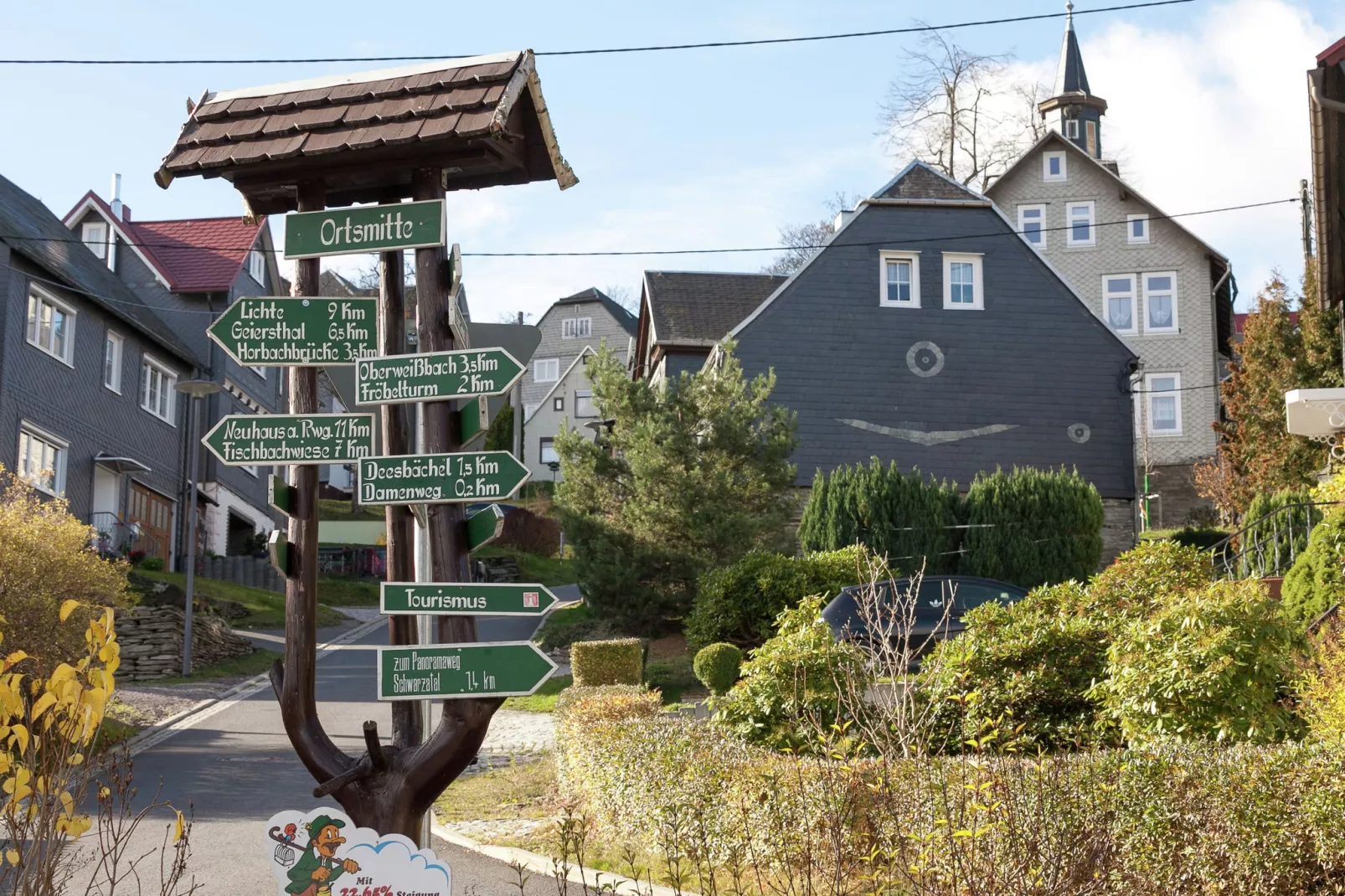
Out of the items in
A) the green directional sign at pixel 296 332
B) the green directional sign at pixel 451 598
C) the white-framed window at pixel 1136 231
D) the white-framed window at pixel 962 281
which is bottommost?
the green directional sign at pixel 451 598

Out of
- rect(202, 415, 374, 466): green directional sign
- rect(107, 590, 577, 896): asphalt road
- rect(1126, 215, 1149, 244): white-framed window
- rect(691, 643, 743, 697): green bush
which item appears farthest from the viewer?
rect(1126, 215, 1149, 244): white-framed window

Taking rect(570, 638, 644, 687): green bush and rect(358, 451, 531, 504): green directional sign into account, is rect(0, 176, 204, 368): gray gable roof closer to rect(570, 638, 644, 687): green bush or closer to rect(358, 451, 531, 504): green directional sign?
rect(570, 638, 644, 687): green bush

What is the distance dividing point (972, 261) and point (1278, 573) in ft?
57.0

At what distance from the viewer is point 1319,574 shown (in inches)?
531

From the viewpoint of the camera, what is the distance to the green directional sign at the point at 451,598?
20.5 ft

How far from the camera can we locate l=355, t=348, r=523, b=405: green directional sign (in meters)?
6.35

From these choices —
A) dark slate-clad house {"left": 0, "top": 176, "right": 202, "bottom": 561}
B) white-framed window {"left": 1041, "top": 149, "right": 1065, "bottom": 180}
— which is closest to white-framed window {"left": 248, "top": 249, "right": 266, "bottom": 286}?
Answer: dark slate-clad house {"left": 0, "top": 176, "right": 202, "bottom": 561}

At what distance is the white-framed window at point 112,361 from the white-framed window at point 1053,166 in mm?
30088

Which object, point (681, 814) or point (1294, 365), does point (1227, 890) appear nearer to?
point (681, 814)

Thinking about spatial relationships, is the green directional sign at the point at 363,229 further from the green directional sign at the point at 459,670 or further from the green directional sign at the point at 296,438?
the green directional sign at the point at 459,670

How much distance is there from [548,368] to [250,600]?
149ft

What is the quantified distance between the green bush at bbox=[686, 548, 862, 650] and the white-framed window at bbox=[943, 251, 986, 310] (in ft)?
44.0

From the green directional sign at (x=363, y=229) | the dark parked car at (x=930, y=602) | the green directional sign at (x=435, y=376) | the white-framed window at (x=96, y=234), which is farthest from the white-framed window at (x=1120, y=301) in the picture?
the green directional sign at (x=435, y=376)

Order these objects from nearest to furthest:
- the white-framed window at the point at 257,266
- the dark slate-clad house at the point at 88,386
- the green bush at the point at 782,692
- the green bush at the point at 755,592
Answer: the green bush at the point at 782,692 < the green bush at the point at 755,592 < the dark slate-clad house at the point at 88,386 < the white-framed window at the point at 257,266
